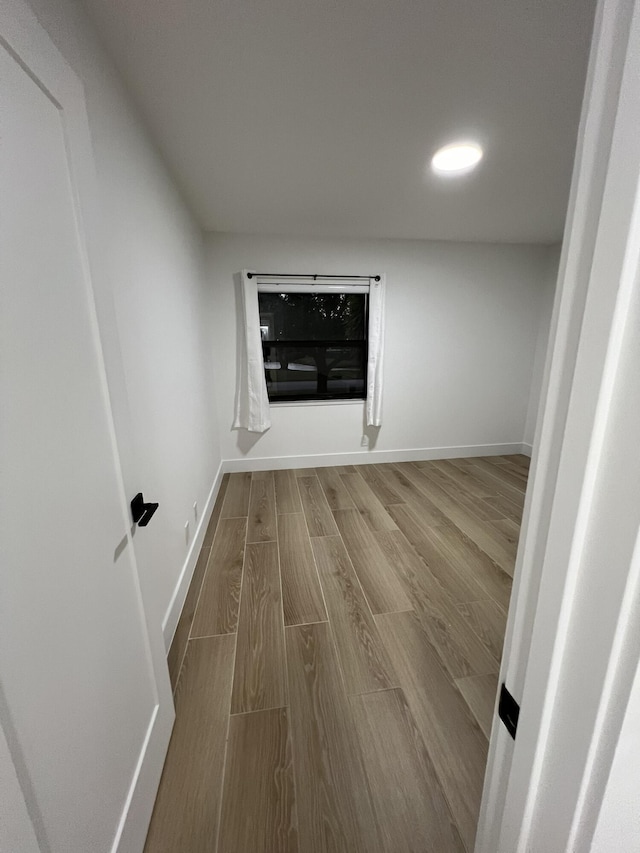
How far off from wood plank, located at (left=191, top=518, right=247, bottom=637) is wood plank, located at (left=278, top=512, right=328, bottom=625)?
0.89ft

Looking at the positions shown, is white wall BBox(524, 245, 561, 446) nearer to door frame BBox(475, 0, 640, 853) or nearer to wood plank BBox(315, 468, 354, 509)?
wood plank BBox(315, 468, 354, 509)

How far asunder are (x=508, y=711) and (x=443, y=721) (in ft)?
3.29

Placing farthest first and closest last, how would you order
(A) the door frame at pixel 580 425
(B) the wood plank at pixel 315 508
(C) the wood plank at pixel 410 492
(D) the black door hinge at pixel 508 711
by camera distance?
(C) the wood plank at pixel 410 492, (B) the wood plank at pixel 315 508, (D) the black door hinge at pixel 508 711, (A) the door frame at pixel 580 425

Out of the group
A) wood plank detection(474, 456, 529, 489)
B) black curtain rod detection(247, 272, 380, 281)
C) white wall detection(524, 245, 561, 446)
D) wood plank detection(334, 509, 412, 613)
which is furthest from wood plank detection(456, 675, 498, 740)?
black curtain rod detection(247, 272, 380, 281)

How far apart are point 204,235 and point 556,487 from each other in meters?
3.35

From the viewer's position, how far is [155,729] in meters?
1.01

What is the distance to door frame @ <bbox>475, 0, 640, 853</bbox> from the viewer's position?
0.97 ft

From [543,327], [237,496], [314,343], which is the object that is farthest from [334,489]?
[543,327]

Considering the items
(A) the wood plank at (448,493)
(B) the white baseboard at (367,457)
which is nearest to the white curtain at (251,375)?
(B) the white baseboard at (367,457)

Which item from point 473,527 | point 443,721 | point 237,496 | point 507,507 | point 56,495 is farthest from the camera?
point 237,496

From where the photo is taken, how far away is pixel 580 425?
0.34 m

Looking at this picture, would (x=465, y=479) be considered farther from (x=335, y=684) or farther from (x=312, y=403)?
(x=335, y=684)

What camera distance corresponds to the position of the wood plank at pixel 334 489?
2820 millimetres

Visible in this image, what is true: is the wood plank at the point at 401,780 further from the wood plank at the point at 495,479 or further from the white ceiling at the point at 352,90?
the white ceiling at the point at 352,90
